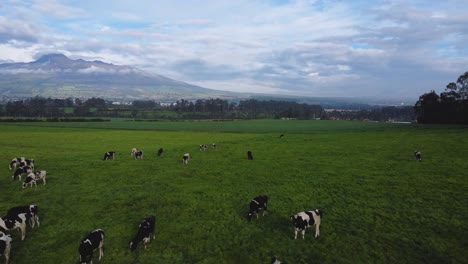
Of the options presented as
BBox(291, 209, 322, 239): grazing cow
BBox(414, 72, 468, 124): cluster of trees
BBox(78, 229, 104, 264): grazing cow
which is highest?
BBox(414, 72, 468, 124): cluster of trees

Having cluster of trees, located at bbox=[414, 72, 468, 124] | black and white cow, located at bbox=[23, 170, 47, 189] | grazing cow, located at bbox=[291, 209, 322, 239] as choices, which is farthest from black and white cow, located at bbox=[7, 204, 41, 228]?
cluster of trees, located at bbox=[414, 72, 468, 124]

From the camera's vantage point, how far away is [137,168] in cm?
2773

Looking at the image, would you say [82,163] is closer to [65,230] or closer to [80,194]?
[80,194]

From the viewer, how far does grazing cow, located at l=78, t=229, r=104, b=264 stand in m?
12.4

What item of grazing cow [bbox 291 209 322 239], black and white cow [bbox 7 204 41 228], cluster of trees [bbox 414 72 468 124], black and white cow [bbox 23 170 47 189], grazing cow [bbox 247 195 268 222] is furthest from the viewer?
cluster of trees [bbox 414 72 468 124]

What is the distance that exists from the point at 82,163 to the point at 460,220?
97.4ft

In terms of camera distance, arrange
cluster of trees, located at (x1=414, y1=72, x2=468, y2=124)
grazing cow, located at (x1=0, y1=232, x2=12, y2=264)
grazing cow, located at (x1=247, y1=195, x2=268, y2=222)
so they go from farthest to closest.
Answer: cluster of trees, located at (x1=414, y1=72, x2=468, y2=124) → grazing cow, located at (x1=247, y1=195, x2=268, y2=222) → grazing cow, located at (x1=0, y1=232, x2=12, y2=264)

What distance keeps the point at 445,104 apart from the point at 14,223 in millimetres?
105277

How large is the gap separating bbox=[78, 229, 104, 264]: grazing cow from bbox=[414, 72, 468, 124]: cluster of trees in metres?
96.3

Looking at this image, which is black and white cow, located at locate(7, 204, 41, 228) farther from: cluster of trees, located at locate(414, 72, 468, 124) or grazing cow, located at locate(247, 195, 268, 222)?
cluster of trees, located at locate(414, 72, 468, 124)

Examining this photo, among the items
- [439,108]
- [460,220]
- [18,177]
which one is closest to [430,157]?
[460,220]

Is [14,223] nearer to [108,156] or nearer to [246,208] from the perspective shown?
[246,208]

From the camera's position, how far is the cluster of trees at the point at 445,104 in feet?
281

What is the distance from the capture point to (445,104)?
8956 centimetres
